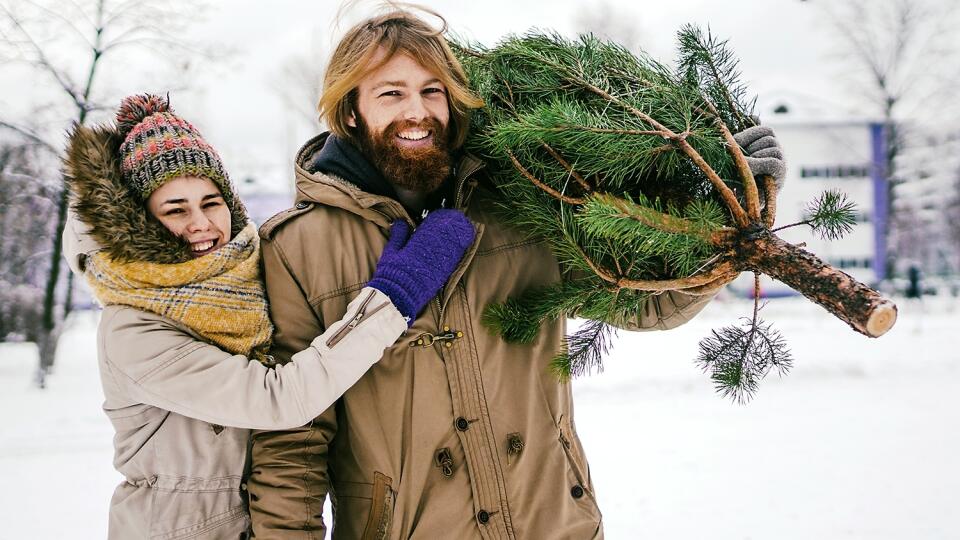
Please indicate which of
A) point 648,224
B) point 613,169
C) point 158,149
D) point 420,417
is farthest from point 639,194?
point 158,149

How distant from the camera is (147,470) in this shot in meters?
1.67

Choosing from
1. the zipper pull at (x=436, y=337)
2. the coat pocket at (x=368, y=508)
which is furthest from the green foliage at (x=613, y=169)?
the coat pocket at (x=368, y=508)

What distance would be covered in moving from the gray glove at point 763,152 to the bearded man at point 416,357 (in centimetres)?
42

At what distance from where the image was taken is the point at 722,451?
20.9 ft

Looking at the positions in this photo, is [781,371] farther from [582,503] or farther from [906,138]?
[906,138]

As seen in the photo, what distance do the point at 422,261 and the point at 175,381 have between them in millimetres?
662

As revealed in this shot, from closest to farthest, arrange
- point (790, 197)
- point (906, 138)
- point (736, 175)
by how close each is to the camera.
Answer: point (736, 175), point (906, 138), point (790, 197)

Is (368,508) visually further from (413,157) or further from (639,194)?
(639,194)

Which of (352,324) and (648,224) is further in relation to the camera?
(352,324)

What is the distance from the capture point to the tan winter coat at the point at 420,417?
5.66 feet

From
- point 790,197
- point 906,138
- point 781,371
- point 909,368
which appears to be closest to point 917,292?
point 906,138

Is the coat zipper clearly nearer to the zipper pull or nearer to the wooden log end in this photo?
the zipper pull

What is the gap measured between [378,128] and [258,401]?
83 cm

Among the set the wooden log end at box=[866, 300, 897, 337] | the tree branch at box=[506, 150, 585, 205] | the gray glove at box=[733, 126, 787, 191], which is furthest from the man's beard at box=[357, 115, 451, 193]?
the wooden log end at box=[866, 300, 897, 337]
